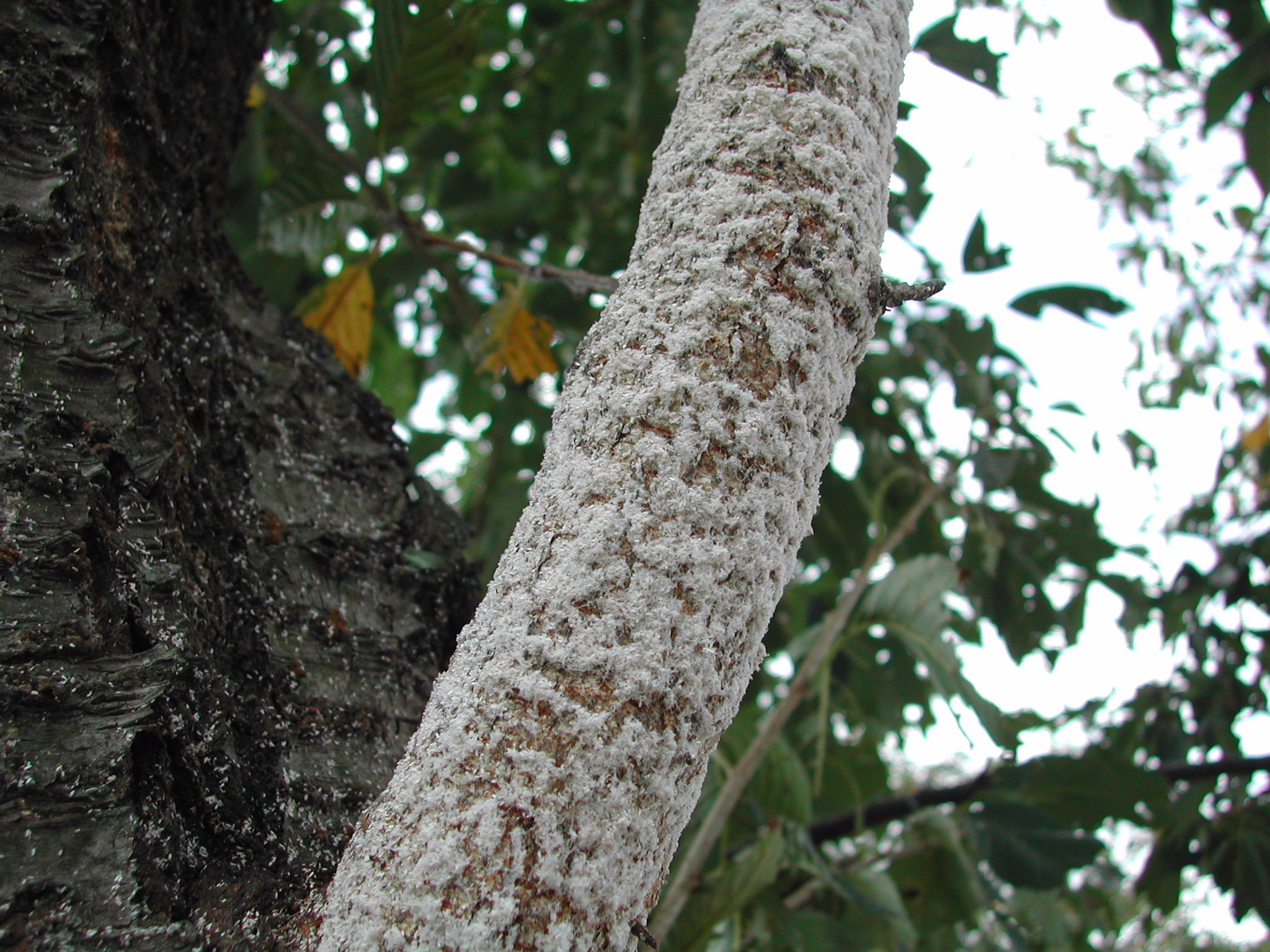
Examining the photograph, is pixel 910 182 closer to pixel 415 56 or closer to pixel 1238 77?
pixel 415 56

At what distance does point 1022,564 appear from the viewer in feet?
5.44

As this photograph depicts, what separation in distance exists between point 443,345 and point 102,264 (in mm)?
1855

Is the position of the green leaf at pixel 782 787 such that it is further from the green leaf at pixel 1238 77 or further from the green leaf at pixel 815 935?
the green leaf at pixel 1238 77

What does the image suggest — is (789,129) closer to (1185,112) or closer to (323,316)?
(323,316)

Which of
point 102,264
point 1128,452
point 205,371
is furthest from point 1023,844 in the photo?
point 102,264

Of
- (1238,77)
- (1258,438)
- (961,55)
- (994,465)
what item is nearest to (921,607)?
(994,465)

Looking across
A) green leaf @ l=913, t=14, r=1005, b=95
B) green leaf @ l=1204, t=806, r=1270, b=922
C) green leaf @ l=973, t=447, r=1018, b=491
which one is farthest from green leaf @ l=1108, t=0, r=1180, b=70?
green leaf @ l=1204, t=806, r=1270, b=922

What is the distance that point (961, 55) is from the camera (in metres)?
1.36

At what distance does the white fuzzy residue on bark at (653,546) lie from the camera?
19.1 inches

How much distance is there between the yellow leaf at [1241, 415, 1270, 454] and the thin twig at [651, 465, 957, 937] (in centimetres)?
144

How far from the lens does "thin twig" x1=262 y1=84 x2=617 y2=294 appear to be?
98cm

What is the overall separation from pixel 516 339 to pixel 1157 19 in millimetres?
1438

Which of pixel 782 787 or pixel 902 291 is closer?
pixel 902 291

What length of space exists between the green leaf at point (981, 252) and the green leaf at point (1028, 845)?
0.91 meters
